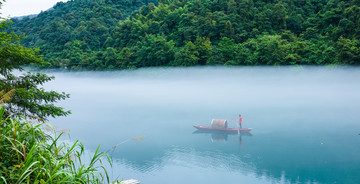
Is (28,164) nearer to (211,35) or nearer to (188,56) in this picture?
(188,56)

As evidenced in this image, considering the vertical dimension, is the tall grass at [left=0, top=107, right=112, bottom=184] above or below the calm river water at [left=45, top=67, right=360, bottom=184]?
above

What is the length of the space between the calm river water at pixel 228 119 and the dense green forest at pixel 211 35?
1633mm

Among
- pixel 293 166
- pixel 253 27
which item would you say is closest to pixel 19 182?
pixel 293 166

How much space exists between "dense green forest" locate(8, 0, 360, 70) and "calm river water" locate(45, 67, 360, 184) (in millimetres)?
1633

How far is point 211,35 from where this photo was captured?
3406 centimetres

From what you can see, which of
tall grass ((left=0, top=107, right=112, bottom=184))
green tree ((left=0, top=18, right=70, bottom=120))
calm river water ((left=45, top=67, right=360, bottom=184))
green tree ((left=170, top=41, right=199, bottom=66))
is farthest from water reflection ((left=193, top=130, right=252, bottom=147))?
green tree ((left=170, top=41, right=199, bottom=66))

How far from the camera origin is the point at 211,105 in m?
25.8

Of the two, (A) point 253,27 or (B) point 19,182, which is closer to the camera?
(B) point 19,182

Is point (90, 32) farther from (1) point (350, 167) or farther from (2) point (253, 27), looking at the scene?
(1) point (350, 167)

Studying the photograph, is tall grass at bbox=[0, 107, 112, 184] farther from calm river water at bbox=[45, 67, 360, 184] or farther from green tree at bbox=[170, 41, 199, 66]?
green tree at bbox=[170, 41, 199, 66]

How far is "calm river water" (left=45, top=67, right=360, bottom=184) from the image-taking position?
11.4m

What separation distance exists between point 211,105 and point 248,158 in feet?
43.2

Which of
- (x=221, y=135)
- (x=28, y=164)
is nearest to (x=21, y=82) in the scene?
(x=28, y=164)

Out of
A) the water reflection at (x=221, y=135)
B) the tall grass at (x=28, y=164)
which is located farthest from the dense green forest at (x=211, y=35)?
the tall grass at (x=28, y=164)
